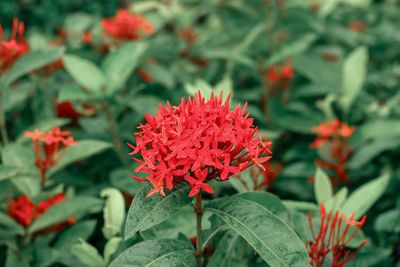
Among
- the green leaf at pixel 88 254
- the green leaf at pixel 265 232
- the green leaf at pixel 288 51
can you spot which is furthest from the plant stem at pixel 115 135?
the green leaf at pixel 265 232

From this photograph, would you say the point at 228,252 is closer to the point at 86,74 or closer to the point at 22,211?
the point at 22,211

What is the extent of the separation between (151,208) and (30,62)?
887 millimetres

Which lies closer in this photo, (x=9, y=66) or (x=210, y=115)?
(x=210, y=115)

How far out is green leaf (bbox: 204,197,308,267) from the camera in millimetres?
989

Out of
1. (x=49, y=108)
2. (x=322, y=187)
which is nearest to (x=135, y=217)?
(x=322, y=187)

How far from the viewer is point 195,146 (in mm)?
996

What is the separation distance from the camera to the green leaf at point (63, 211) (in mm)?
1477

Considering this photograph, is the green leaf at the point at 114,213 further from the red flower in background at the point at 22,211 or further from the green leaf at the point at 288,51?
the green leaf at the point at 288,51

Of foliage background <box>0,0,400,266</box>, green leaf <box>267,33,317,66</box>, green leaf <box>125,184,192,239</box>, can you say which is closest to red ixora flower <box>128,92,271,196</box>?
green leaf <box>125,184,192,239</box>

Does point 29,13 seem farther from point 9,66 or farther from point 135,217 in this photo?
point 135,217

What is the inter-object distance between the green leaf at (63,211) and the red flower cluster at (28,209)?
0.16 ft

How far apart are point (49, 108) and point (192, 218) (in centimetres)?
100

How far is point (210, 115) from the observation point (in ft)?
3.45

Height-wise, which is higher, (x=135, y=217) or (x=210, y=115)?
(x=210, y=115)
